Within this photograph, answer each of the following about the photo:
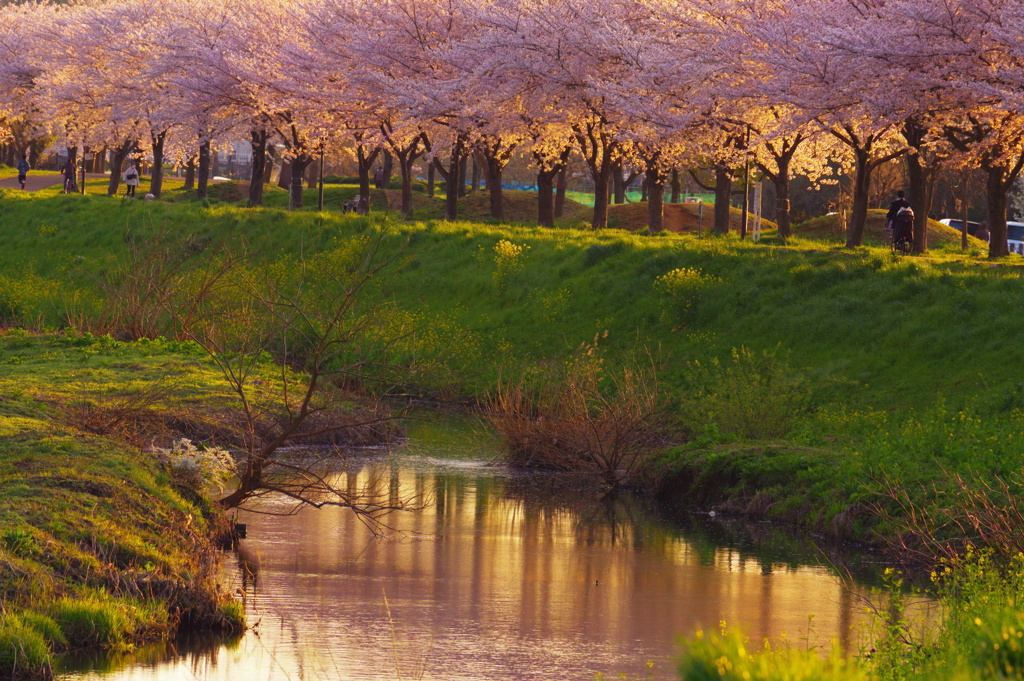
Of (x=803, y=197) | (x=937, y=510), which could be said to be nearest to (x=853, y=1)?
(x=937, y=510)

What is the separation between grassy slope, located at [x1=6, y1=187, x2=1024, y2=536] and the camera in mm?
17922

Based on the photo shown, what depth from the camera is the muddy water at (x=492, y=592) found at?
36.4 feet

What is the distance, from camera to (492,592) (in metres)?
13.7

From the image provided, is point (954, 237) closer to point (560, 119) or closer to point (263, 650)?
point (560, 119)

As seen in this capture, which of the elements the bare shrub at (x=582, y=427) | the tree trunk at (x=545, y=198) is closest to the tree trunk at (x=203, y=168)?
the tree trunk at (x=545, y=198)

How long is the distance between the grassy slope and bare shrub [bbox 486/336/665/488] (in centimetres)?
83

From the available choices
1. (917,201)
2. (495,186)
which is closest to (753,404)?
(917,201)

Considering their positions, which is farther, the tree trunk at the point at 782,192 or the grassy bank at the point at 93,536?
the tree trunk at the point at 782,192

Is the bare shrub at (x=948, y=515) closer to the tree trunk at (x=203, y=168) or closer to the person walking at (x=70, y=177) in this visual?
Result: the tree trunk at (x=203, y=168)

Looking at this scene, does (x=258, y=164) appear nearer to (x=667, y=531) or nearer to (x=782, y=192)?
(x=782, y=192)

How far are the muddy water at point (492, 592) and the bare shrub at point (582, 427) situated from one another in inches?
29.8

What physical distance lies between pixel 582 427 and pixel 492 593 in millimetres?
6089

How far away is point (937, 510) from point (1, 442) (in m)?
10.1

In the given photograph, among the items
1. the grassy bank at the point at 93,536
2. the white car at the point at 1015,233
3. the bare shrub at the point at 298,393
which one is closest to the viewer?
the grassy bank at the point at 93,536
